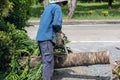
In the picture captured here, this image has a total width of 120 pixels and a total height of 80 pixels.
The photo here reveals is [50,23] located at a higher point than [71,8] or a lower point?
higher

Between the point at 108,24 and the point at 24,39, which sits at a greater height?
the point at 24,39

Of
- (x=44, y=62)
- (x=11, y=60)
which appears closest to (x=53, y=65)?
(x=44, y=62)

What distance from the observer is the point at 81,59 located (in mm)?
7199

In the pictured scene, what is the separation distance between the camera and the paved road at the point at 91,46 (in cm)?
802

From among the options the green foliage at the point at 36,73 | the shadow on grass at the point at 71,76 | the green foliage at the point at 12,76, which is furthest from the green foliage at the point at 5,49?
the shadow on grass at the point at 71,76

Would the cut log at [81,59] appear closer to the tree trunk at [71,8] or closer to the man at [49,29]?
the man at [49,29]

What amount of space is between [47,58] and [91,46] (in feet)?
19.0

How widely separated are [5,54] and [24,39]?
1.42 m

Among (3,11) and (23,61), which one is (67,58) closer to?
(23,61)

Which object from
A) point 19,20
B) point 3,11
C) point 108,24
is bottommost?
point 108,24

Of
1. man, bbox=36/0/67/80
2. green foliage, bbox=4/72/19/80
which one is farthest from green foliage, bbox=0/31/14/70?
man, bbox=36/0/67/80

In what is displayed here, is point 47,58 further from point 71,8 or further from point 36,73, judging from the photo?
point 71,8

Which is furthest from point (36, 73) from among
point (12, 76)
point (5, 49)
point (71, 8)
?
point (71, 8)

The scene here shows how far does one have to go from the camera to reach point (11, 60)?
736 centimetres
